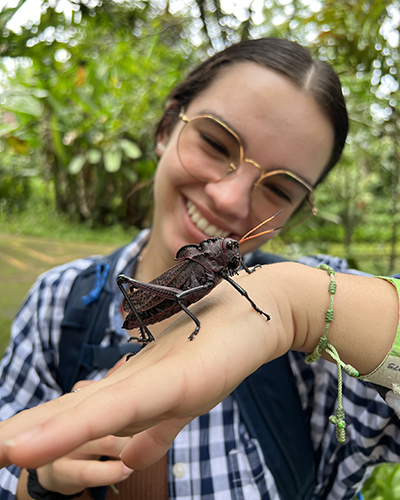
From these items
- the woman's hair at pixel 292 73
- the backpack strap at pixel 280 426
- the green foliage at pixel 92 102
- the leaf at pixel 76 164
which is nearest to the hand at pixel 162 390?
the backpack strap at pixel 280 426

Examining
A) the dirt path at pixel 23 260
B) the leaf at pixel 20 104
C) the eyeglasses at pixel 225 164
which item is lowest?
the dirt path at pixel 23 260

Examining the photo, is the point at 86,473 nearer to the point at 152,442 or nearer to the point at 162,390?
the point at 152,442

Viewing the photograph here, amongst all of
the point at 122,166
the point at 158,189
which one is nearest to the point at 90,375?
the point at 158,189

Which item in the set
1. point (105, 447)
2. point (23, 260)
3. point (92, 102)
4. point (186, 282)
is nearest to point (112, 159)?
point (92, 102)

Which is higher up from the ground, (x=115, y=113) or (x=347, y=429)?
(x=115, y=113)

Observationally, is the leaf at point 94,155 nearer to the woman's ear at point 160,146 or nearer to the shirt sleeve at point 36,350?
the woman's ear at point 160,146

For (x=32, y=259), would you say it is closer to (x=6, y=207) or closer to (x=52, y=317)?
(x=6, y=207)

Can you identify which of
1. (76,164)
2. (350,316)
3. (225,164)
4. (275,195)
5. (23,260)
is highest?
(225,164)

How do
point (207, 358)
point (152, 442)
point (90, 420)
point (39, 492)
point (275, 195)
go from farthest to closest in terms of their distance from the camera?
point (275, 195) → point (39, 492) → point (152, 442) → point (207, 358) → point (90, 420)
